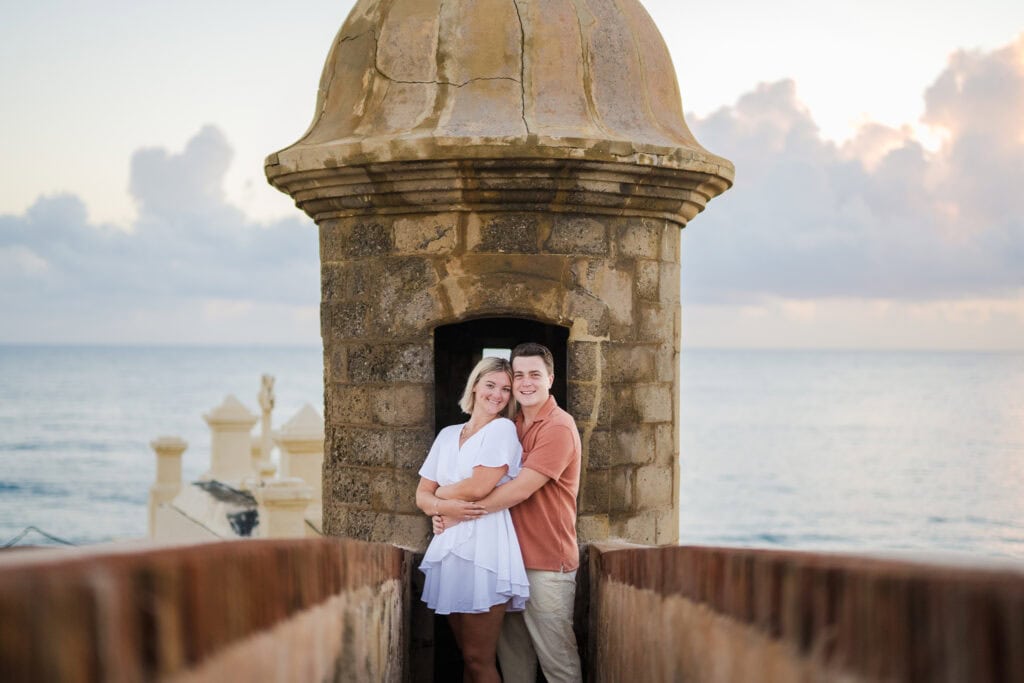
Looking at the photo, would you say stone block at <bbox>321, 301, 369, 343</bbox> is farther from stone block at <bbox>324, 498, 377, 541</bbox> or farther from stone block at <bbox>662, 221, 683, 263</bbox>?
stone block at <bbox>662, 221, 683, 263</bbox>

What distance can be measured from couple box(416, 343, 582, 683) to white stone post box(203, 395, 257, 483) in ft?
43.1

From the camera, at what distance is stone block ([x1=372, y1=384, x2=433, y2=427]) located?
213 inches

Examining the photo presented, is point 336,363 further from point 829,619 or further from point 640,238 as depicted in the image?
point 829,619

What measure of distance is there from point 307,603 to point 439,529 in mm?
2556

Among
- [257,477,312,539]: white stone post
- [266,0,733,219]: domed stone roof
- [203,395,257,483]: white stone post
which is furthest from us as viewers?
[203,395,257,483]: white stone post

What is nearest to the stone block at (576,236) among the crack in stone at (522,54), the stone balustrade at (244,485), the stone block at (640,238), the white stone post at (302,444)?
the stone block at (640,238)

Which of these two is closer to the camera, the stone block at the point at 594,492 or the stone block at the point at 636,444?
the stone block at the point at 594,492

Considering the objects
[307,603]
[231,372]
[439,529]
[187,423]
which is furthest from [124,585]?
[231,372]

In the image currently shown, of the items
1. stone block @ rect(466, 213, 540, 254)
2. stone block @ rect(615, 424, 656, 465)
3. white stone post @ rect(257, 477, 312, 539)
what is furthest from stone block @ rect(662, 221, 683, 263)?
white stone post @ rect(257, 477, 312, 539)

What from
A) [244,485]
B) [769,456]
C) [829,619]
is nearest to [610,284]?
[829,619]

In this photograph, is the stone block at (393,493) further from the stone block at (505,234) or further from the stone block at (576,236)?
the stone block at (576,236)

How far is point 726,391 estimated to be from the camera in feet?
289

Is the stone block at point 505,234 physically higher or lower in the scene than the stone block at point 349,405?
higher

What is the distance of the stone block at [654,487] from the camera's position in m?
5.62
